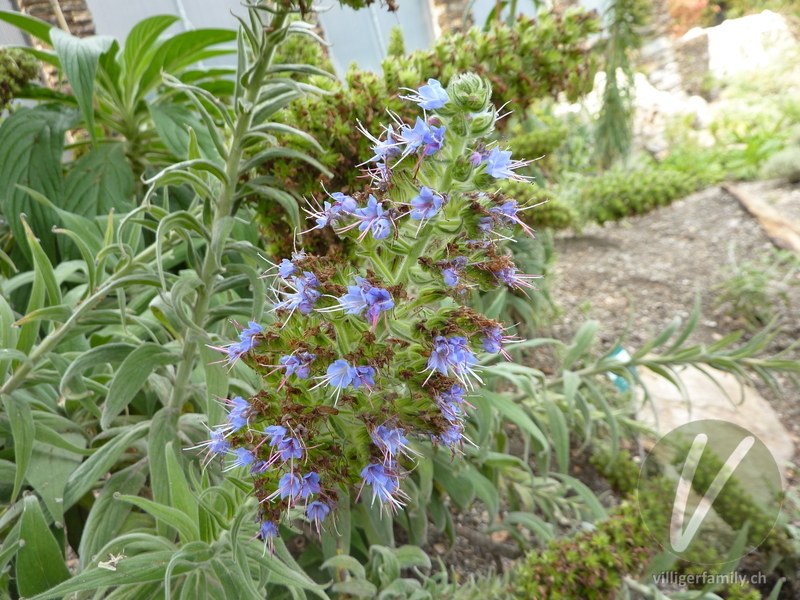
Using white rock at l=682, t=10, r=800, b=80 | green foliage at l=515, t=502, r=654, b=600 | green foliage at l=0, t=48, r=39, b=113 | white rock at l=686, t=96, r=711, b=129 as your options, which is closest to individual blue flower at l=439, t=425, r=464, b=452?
green foliage at l=515, t=502, r=654, b=600

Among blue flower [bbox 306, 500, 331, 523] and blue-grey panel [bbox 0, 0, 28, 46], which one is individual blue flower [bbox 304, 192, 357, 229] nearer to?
blue flower [bbox 306, 500, 331, 523]

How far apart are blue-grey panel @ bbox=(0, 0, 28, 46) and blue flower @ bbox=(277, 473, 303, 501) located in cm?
209

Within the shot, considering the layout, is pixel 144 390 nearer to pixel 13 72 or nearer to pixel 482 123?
pixel 13 72

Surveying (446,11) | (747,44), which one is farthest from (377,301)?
(747,44)

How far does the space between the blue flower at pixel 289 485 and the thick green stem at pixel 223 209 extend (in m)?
0.32

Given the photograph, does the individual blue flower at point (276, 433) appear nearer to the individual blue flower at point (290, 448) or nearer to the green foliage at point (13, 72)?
the individual blue flower at point (290, 448)

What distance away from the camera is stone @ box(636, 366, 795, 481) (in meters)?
Answer: 2.05

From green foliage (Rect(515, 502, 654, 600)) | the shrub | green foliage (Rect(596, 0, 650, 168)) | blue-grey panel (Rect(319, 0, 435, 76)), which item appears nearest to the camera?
green foliage (Rect(515, 502, 654, 600))

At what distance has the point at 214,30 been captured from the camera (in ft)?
4.42

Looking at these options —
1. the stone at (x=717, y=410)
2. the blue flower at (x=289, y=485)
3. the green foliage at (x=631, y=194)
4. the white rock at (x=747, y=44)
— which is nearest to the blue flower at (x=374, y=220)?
the blue flower at (x=289, y=485)

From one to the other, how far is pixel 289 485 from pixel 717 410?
216 centimetres

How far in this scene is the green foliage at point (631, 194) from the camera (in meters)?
2.96

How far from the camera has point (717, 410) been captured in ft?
7.20

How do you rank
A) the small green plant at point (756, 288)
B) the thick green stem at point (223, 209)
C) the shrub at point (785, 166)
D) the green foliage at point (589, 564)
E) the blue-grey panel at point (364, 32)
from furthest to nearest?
the shrub at point (785, 166) < the blue-grey panel at point (364, 32) < the small green plant at point (756, 288) < the green foliage at point (589, 564) < the thick green stem at point (223, 209)
